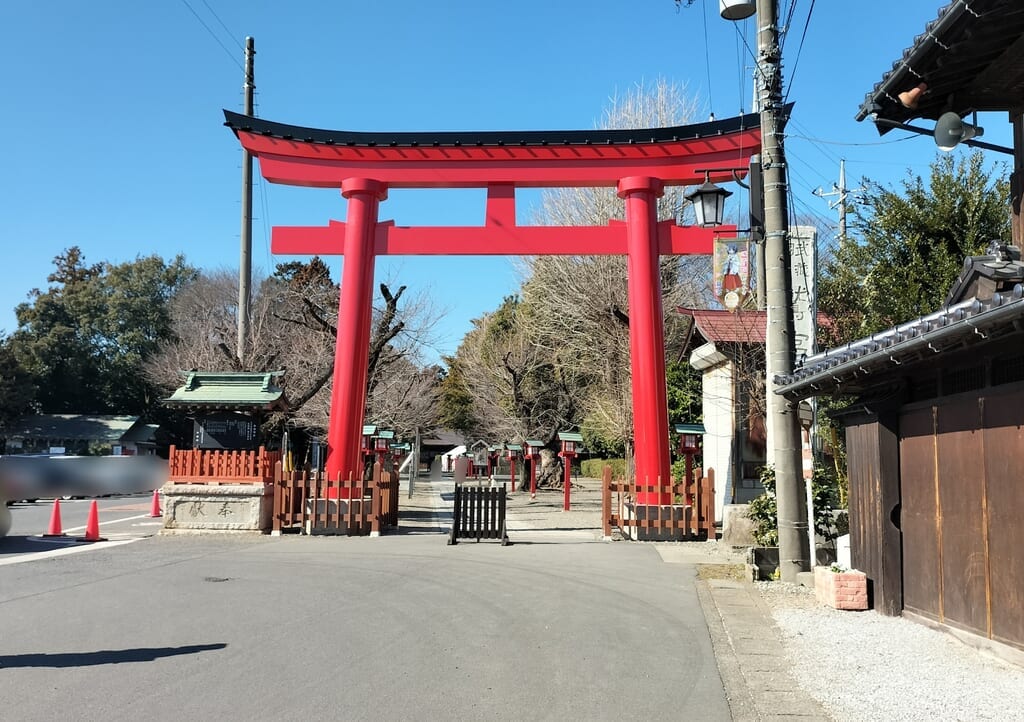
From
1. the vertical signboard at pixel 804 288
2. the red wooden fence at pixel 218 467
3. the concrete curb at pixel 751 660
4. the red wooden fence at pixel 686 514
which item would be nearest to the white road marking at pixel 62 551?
the red wooden fence at pixel 218 467

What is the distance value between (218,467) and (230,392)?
63.8 inches

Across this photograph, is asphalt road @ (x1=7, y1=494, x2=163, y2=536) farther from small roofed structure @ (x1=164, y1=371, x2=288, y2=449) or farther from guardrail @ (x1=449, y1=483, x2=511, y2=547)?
guardrail @ (x1=449, y1=483, x2=511, y2=547)

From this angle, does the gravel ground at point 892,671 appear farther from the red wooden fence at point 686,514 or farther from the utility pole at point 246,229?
the utility pole at point 246,229

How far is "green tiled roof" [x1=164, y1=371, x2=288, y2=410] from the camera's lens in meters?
16.1

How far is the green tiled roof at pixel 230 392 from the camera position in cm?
1608

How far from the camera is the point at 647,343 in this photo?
15.4 metres

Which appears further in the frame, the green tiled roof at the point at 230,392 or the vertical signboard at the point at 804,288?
the green tiled roof at the point at 230,392

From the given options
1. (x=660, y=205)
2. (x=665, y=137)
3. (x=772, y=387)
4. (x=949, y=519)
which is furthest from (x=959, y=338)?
(x=660, y=205)

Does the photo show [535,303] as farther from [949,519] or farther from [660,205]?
[949,519]

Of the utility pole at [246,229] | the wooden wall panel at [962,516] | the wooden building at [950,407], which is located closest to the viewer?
the wooden building at [950,407]

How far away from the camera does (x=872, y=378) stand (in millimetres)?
7980

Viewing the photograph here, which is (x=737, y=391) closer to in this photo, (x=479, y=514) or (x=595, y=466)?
(x=479, y=514)

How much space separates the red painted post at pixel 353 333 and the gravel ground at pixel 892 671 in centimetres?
987

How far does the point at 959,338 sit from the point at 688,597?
4.78 metres
